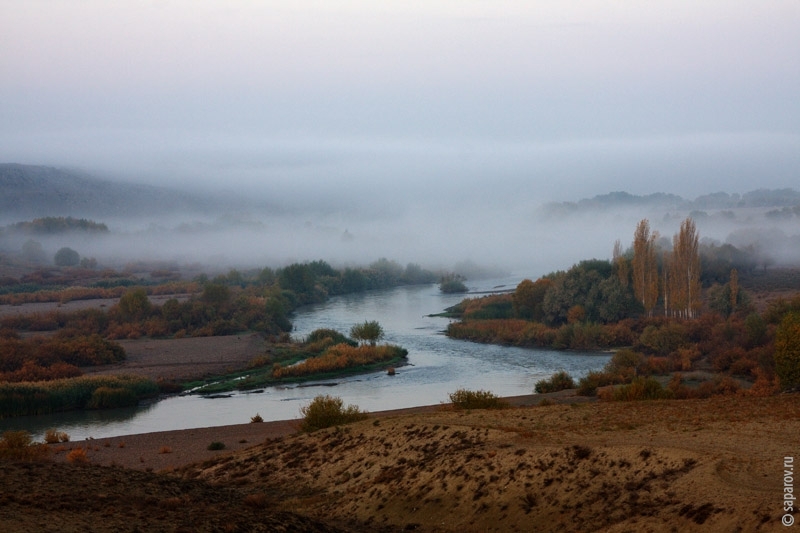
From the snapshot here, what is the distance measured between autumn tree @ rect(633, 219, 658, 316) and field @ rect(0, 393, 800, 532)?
40088mm

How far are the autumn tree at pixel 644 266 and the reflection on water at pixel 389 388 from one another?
33.3 feet

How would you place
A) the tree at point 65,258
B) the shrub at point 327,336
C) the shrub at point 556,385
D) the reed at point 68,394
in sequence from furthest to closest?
the tree at point 65,258 < the shrub at point 327,336 < the reed at point 68,394 < the shrub at point 556,385

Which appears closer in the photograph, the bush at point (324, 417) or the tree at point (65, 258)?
the bush at point (324, 417)

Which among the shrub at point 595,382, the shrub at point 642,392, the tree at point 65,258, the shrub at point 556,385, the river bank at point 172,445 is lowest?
the shrub at point 556,385

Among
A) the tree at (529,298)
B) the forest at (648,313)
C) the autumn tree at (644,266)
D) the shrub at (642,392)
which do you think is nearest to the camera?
the shrub at (642,392)

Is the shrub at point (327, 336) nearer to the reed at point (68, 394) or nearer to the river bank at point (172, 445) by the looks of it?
the reed at point (68, 394)

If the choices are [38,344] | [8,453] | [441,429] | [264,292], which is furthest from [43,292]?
[441,429]

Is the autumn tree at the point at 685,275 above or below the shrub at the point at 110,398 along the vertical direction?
above

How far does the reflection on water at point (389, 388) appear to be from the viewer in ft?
110

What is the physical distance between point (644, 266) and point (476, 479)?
4848 cm

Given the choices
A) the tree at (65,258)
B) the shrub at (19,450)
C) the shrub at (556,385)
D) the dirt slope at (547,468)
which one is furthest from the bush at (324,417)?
the tree at (65,258)

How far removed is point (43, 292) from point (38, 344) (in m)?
29.8

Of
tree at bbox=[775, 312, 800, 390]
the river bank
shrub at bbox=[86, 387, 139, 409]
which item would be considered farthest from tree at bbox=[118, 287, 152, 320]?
tree at bbox=[775, 312, 800, 390]

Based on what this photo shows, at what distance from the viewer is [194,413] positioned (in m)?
35.2
